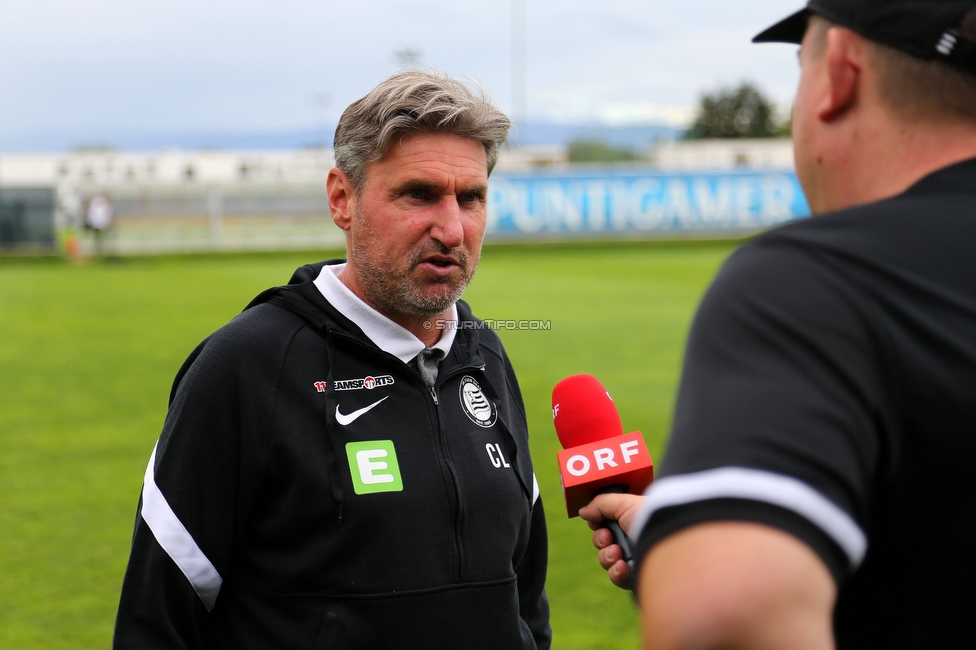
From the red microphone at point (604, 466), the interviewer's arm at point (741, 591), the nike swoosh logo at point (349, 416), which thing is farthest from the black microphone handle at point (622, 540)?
the interviewer's arm at point (741, 591)

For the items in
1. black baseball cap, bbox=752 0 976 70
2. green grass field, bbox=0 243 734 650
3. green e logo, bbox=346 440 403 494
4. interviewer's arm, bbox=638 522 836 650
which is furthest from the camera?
green grass field, bbox=0 243 734 650

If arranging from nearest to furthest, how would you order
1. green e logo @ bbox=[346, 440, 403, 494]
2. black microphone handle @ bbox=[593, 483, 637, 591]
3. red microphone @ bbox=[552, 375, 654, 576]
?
black microphone handle @ bbox=[593, 483, 637, 591] < red microphone @ bbox=[552, 375, 654, 576] < green e logo @ bbox=[346, 440, 403, 494]

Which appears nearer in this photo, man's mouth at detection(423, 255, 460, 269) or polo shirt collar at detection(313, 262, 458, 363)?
polo shirt collar at detection(313, 262, 458, 363)

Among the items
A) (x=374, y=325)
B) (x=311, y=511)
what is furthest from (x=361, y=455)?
(x=374, y=325)

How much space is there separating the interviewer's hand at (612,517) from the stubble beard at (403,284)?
29.4 inches

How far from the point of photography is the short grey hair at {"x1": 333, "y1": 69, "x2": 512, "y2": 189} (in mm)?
2480

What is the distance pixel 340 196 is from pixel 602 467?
1122mm

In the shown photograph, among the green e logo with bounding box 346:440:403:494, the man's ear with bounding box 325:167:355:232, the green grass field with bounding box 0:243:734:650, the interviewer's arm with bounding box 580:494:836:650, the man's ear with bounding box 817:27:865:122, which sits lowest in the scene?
the green grass field with bounding box 0:243:734:650

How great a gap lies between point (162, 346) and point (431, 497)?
11.4 meters

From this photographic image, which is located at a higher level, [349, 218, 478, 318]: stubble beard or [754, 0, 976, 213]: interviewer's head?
[754, 0, 976, 213]: interviewer's head

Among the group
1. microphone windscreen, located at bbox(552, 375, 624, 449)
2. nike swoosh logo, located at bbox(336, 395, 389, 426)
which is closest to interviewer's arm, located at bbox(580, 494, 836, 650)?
microphone windscreen, located at bbox(552, 375, 624, 449)

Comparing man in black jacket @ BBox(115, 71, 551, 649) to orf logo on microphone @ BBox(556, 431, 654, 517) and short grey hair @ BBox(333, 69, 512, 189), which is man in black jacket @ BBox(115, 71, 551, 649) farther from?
orf logo on microphone @ BBox(556, 431, 654, 517)

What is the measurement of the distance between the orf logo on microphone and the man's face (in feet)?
2.10

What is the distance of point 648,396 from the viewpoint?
31.4 feet
